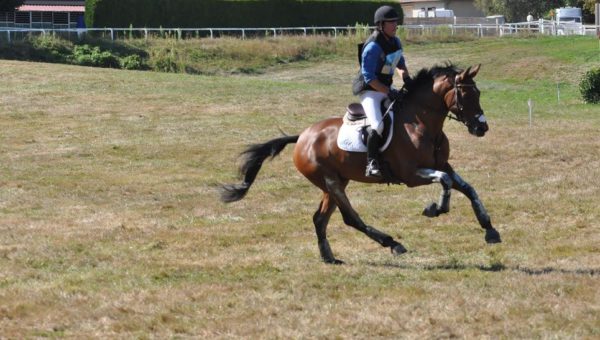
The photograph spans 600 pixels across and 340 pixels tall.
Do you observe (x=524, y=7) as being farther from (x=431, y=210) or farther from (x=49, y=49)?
(x=431, y=210)

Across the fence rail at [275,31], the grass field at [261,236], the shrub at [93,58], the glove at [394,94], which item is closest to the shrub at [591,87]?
the grass field at [261,236]

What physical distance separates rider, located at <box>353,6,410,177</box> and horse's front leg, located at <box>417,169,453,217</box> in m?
0.67

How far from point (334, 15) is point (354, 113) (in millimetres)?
56734

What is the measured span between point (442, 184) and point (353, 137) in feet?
4.44

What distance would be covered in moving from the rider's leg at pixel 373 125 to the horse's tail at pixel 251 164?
5.14 feet

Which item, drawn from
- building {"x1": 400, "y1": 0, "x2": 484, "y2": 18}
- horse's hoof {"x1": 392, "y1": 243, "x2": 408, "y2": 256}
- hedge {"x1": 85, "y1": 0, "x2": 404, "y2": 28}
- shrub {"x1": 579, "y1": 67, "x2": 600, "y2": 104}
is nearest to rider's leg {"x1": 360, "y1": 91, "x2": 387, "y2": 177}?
horse's hoof {"x1": 392, "y1": 243, "x2": 408, "y2": 256}

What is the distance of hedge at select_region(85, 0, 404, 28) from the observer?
193 ft

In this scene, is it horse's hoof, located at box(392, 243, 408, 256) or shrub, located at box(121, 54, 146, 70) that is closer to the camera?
horse's hoof, located at box(392, 243, 408, 256)

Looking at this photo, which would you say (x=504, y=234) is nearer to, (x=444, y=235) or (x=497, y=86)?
(x=444, y=235)

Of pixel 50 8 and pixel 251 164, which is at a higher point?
pixel 50 8

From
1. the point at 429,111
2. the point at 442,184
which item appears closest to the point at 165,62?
the point at 429,111

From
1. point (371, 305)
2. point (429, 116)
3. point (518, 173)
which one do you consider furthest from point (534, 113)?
point (371, 305)

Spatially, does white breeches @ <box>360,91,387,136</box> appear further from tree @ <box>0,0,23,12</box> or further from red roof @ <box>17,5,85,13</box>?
red roof @ <box>17,5,85,13</box>

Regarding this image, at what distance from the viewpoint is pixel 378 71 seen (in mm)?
12375
